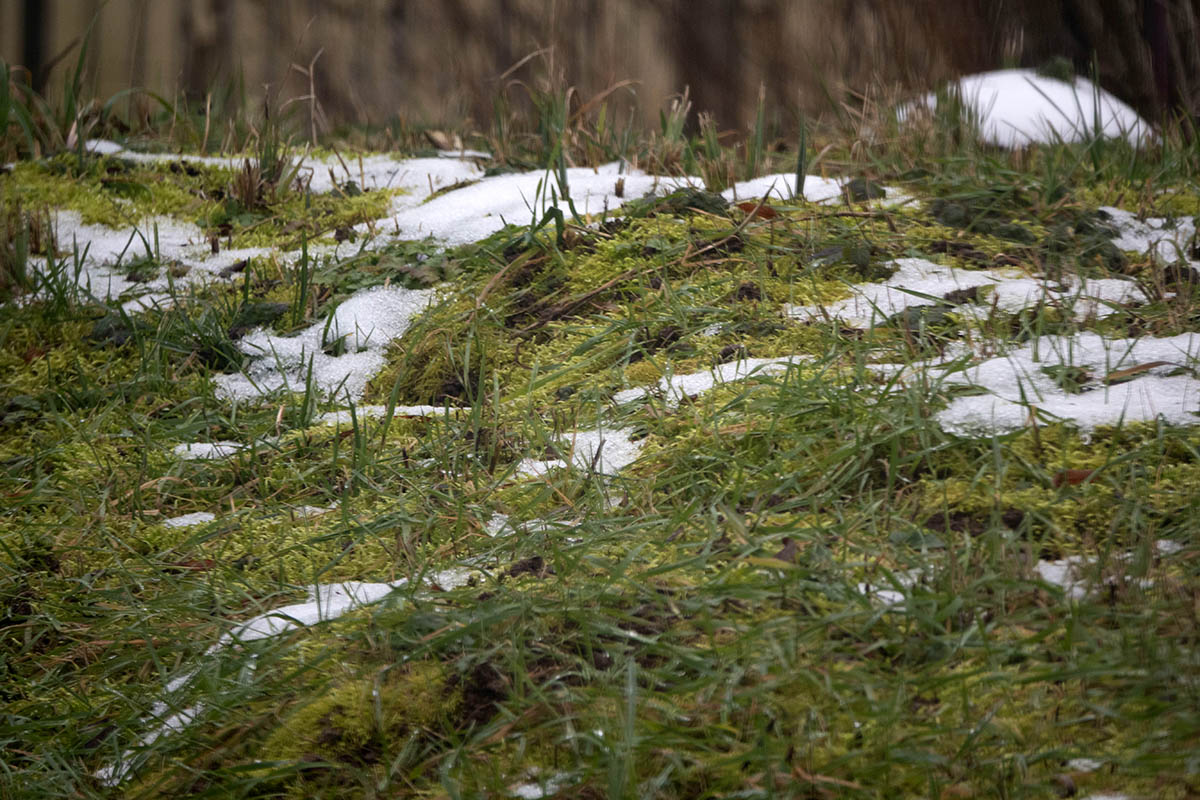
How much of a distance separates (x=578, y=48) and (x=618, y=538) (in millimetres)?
4193

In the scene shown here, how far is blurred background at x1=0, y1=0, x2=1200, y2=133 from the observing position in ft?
16.0

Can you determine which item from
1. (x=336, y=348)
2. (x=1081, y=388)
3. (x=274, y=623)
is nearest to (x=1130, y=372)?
(x=1081, y=388)

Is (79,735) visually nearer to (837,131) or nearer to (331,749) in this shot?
(331,749)

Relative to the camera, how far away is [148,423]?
2543mm

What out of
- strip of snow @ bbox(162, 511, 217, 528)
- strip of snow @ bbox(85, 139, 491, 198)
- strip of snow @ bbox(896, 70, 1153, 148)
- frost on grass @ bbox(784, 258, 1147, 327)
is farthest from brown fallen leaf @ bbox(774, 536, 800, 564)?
strip of snow @ bbox(896, 70, 1153, 148)

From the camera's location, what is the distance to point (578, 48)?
530cm

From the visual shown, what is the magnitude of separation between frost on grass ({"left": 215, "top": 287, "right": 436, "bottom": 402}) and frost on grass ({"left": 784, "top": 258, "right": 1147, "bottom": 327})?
4.03 feet

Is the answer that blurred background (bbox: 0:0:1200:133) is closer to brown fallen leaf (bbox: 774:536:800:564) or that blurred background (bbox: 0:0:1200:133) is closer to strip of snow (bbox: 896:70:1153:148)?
strip of snow (bbox: 896:70:1153:148)

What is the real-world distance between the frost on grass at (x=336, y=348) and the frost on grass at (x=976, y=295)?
123cm

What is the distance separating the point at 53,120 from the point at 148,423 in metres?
2.24

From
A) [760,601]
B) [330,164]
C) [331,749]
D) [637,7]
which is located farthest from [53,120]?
[760,601]

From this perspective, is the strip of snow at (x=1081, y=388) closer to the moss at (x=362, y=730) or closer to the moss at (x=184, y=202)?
the moss at (x=362, y=730)

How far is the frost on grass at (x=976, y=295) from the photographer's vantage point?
2.43 metres

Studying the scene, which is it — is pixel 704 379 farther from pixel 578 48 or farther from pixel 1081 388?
pixel 578 48
